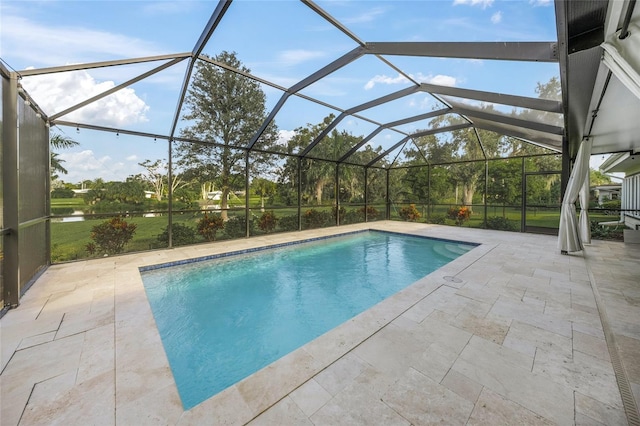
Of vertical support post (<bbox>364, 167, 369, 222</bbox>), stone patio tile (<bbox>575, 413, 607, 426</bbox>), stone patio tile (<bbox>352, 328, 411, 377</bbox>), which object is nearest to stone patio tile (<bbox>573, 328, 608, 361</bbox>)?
stone patio tile (<bbox>575, 413, 607, 426</bbox>)

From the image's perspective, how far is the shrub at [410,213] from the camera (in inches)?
449

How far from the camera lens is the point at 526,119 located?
17.5 ft

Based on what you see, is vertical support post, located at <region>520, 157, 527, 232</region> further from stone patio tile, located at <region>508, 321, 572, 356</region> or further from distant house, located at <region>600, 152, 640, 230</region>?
stone patio tile, located at <region>508, 321, 572, 356</region>

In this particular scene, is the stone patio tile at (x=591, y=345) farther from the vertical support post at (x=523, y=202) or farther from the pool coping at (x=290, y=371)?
the vertical support post at (x=523, y=202)

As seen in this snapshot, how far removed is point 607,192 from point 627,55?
2095 centimetres

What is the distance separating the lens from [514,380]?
5.74 feet

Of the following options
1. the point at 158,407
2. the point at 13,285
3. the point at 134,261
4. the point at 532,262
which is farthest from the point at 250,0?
the point at 532,262

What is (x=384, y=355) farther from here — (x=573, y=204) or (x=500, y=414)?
(x=573, y=204)

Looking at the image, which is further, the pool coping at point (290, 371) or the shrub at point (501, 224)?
the shrub at point (501, 224)

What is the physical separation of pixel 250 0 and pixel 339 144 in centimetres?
677

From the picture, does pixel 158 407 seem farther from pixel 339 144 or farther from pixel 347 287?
pixel 339 144

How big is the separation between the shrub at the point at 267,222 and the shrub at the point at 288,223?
1.00ft

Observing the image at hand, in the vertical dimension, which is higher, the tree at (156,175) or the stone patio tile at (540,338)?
the tree at (156,175)

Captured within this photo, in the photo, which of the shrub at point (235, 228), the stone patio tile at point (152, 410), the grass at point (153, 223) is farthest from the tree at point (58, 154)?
the stone patio tile at point (152, 410)
